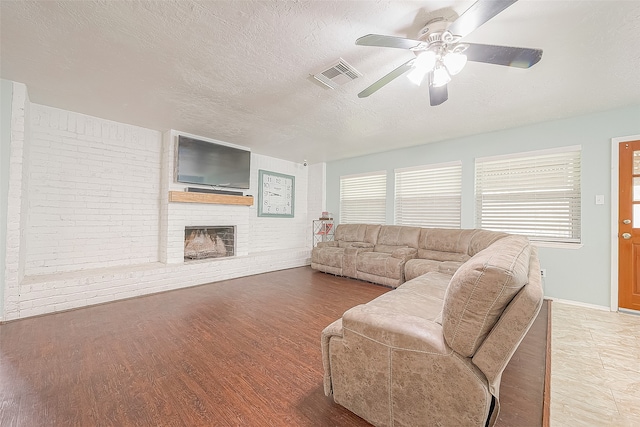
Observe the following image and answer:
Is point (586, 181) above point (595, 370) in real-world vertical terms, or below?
above

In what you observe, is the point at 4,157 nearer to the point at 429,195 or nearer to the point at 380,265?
the point at 380,265

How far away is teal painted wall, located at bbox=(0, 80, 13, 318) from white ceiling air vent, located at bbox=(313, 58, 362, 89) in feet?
10.3

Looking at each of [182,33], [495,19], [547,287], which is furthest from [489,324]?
[547,287]

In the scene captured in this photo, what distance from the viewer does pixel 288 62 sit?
2.18 m

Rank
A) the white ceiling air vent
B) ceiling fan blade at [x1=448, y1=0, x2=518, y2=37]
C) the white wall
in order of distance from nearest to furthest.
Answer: ceiling fan blade at [x1=448, y1=0, x2=518, y2=37]
the white ceiling air vent
the white wall

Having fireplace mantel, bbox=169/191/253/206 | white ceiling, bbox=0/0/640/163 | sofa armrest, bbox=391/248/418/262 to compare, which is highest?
white ceiling, bbox=0/0/640/163

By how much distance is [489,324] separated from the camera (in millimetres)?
1056

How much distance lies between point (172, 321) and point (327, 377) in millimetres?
1971

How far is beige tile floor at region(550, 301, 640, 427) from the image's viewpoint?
1434 mm

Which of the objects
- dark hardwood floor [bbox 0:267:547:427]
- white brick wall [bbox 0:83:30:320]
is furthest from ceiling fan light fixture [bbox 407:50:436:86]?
white brick wall [bbox 0:83:30:320]

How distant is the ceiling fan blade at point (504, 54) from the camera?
153 centimetres

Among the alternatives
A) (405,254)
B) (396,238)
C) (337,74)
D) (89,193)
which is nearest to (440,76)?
(337,74)

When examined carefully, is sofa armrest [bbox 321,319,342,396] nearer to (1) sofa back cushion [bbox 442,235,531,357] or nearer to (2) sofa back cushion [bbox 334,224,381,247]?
(1) sofa back cushion [bbox 442,235,531,357]

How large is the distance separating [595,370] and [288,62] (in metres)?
3.49
